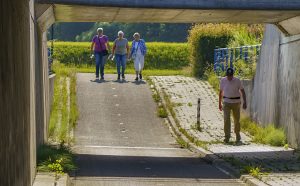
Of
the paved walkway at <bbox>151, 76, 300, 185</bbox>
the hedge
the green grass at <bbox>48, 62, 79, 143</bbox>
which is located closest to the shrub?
the paved walkway at <bbox>151, 76, 300, 185</bbox>

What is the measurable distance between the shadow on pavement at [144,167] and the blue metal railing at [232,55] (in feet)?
28.6

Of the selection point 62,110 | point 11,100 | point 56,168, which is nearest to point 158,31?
point 62,110

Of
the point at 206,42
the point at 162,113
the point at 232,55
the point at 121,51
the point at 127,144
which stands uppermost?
the point at 206,42

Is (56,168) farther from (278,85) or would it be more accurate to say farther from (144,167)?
(278,85)

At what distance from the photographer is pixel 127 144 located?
20125 millimetres

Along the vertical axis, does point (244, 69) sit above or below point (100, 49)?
below

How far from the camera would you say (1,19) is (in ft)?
21.8

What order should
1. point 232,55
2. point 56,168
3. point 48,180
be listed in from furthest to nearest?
point 232,55
point 56,168
point 48,180

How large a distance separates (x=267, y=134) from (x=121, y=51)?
1060 centimetres

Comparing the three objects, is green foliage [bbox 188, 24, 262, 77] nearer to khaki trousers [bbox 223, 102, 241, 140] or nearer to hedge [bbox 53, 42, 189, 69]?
hedge [bbox 53, 42, 189, 69]

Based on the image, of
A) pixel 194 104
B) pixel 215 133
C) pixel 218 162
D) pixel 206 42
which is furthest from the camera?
pixel 206 42

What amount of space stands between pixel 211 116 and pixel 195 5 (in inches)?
324

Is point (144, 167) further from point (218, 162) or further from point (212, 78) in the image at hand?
point (212, 78)

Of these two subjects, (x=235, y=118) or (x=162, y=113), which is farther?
(x=162, y=113)
